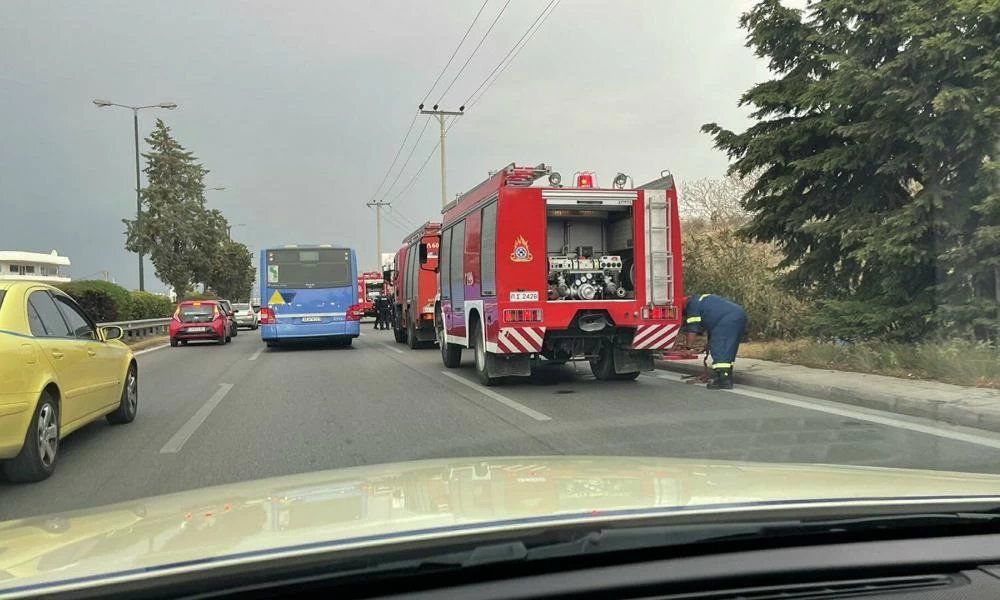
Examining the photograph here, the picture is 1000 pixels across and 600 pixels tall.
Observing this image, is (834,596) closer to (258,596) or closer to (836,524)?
(836,524)

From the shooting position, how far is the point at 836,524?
2488 mm

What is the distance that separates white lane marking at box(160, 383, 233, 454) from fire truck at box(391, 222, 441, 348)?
6617 mm

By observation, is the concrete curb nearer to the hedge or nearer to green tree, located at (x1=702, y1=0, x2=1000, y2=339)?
green tree, located at (x1=702, y1=0, x2=1000, y2=339)

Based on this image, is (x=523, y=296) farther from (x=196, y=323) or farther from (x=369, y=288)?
(x=369, y=288)

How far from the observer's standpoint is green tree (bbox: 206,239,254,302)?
67.5 meters

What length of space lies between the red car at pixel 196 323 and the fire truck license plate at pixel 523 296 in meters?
17.5

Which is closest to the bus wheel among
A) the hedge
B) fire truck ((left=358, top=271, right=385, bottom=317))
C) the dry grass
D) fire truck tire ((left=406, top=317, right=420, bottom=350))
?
fire truck tire ((left=406, top=317, right=420, bottom=350))

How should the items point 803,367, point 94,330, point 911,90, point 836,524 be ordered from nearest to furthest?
point 836,524
point 94,330
point 911,90
point 803,367

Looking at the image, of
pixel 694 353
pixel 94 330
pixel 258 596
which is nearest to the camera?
pixel 258 596

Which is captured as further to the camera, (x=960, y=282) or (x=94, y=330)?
(x=960, y=282)

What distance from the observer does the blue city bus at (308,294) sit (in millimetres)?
20953

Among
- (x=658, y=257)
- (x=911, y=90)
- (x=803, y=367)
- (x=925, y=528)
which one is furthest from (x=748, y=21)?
(x=925, y=528)

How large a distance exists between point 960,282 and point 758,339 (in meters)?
6.36

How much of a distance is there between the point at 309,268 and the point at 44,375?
15.5 meters
